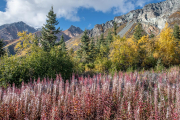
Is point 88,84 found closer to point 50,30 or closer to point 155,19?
point 50,30

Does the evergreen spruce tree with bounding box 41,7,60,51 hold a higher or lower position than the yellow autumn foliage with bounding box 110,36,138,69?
higher

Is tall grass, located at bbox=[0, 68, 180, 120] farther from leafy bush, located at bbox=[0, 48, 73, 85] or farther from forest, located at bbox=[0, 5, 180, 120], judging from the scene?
leafy bush, located at bbox=[0, 48, 73, 85]

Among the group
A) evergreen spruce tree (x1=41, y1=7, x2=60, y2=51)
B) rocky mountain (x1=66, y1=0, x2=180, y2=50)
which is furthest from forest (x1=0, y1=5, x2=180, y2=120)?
rocky mountain (x1=66, y1=0, x2=180, y2=50)

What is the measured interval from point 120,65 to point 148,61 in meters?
5.85

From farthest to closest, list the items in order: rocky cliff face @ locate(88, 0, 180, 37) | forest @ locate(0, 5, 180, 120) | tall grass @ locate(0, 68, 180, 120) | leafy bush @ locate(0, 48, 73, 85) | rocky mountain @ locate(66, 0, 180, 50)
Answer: rocky cliff face @ locate(88, 0, 180, 37) → rocky mountain @ locate(66, 0, 180, 50) → leafy bush @ locate(0, 48, 73, 85) → forest @ locate(0, 5, 180, 120) → tall grass @ locate(0, 68, 180, 120)

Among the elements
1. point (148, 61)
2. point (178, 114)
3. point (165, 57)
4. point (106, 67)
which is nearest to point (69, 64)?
point (106, 67)

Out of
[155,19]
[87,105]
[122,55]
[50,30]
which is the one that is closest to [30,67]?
[87,105]

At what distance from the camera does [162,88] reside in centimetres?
491

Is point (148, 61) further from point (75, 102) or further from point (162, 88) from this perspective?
point (75, 102)

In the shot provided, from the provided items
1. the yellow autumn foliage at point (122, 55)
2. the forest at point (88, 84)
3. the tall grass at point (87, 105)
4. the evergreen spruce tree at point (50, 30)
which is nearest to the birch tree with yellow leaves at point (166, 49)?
the forest at point (88, 84)

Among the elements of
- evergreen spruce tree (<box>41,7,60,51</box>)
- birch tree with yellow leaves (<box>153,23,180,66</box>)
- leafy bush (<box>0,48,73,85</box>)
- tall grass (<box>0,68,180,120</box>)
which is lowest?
tall grass (<box>0,68,180,120</box>)

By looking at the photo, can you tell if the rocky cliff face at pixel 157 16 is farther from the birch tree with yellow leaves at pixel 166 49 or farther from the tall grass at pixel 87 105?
the tall grass at pixel 87 105

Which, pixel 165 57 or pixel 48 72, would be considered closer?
pixel 48 72

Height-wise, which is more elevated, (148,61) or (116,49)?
(116,49)
